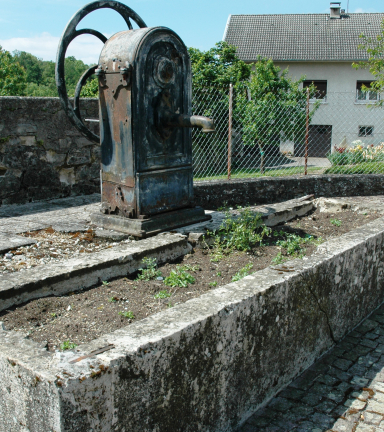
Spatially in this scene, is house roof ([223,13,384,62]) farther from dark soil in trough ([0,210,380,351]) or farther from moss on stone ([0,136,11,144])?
dark soil in trough ([0,210,380,351])

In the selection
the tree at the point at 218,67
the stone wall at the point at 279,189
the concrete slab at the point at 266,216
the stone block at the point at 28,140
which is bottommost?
the concrete slab at the point at 266,216

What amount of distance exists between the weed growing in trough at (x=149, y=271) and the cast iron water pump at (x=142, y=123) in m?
→ 0.64

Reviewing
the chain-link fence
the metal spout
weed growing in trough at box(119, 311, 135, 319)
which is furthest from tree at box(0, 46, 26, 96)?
weed growing in trough at box(119, 311, 135, 319)

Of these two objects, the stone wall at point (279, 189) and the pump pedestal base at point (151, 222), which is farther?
the stone wall at point (279, 189)

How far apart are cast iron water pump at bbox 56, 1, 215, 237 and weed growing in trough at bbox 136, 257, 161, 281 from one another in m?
0.64

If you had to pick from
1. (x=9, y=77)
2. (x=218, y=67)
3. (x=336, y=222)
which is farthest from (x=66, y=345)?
(x=9, y=77)

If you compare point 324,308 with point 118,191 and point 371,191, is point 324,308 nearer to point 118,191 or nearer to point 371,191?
point 118,191

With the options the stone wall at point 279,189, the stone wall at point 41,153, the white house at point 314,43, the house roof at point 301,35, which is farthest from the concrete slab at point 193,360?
the house roof at point 301,35

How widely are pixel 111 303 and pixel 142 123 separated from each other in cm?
183

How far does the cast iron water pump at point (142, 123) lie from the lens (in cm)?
398

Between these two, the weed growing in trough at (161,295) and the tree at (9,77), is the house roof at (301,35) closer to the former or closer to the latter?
the tree at (9,77)

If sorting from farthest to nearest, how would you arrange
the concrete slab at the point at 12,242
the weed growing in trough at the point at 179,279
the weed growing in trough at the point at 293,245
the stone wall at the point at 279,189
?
the stone wall at the point at 279,189 → the concrete slab at the point at 12,242 → the weed growing in trough at the point at 293,245 → the weed growing in trough at the point at 179,279

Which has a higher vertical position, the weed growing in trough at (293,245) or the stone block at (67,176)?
the stone block at (67,176)

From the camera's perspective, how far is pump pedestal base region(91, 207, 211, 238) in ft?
13.3
